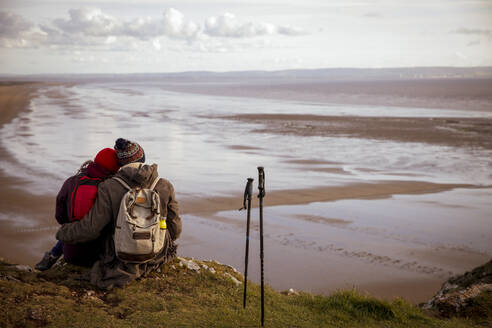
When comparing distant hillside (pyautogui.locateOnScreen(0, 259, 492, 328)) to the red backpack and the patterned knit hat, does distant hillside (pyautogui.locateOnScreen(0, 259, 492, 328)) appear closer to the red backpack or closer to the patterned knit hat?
the red backpack

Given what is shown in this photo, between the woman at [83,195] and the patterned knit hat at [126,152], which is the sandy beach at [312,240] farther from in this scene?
the patterned knit hat at [126,152]

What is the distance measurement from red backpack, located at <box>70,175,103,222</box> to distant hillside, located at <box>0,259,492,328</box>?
2.75 feet

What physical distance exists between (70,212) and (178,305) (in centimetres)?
148

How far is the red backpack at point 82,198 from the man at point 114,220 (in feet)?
0.28

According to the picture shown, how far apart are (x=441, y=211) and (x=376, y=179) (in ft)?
12.7

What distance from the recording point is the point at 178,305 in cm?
510

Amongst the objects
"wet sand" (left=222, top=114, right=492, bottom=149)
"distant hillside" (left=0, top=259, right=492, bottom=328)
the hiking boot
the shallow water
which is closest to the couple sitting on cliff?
"distant hillside" (left=0, top=259, right=492, bottom=328)

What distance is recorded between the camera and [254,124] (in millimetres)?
32750

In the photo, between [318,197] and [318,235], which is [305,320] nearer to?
[318,235]

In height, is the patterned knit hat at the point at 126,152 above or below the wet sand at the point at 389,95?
below

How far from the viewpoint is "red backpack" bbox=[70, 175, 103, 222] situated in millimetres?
4988

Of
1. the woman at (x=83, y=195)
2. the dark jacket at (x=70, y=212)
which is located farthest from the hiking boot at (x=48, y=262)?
the woman at (x=83, y=195)

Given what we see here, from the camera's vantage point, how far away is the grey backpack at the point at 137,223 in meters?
4.75

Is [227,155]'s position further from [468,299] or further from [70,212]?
[70,212]
